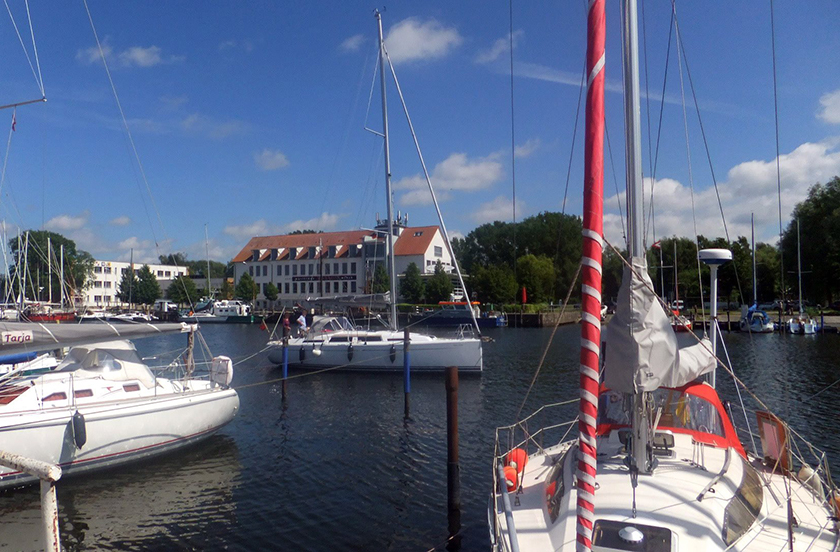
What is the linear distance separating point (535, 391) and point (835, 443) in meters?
9.17

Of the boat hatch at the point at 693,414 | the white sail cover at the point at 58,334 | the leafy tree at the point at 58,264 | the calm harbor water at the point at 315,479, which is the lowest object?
the calm harbor water at the point at 315,479

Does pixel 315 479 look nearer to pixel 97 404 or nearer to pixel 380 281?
pixel 97 404

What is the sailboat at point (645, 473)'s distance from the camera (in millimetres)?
5316

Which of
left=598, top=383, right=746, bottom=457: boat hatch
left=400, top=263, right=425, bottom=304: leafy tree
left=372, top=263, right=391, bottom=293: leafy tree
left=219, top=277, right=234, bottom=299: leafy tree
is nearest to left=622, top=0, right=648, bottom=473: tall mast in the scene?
left=598, top=383, right=746, bottom=457: boat hatch

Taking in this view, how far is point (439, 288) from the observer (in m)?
79.7

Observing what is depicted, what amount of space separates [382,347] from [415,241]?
65.7 m

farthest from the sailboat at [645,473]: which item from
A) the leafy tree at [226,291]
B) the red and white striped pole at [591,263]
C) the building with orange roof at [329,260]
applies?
the leafy tree at [226,291]

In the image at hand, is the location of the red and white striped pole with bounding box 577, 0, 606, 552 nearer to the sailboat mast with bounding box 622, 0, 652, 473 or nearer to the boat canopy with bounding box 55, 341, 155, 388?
the sailboat mast with bounding box 622, 0, 652, 473

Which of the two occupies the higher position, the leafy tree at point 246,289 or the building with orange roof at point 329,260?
the building with orange roof at point 329,260

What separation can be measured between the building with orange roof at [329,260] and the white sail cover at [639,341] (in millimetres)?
77594

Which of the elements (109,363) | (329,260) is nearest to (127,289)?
(329,260)

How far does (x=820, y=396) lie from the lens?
20359 mm

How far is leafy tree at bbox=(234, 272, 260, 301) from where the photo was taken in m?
92.9

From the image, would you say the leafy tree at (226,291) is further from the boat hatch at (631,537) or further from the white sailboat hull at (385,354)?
the boat hatch at (631,537)
